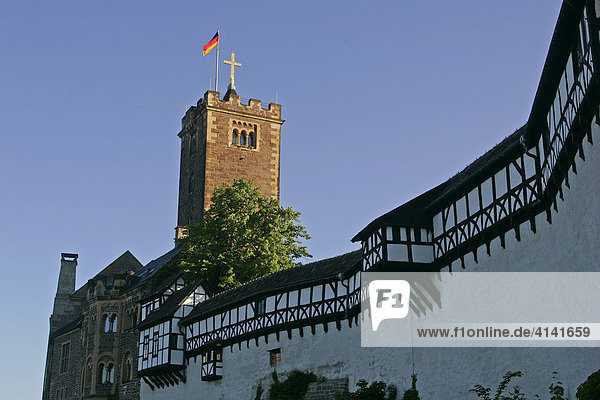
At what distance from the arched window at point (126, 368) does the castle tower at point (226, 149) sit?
432 inches

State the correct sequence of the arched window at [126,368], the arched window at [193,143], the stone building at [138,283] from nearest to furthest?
the arched window at [126,368], the stone building at [138,283], the arched window at [193,143]

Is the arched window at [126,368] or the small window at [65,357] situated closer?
the arched window at [126,368]

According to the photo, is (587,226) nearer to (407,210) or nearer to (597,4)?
(597,4)

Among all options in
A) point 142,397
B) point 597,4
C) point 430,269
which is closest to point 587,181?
point 597,4

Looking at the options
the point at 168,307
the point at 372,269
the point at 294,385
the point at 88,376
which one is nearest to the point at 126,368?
the point at 88,376

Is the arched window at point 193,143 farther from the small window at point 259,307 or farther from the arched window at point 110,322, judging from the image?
the small window at point 259,307

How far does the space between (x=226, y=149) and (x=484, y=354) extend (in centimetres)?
3978

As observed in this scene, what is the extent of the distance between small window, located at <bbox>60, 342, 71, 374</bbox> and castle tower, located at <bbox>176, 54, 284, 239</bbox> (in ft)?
40.5

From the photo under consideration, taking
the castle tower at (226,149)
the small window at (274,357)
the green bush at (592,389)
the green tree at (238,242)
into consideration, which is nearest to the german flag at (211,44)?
the castle tower at (226,149)

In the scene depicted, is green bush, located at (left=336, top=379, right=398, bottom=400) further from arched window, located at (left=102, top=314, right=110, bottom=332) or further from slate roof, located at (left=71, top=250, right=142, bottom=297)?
slate roof, located at (left=71, top=250, right=142, bottom=297)

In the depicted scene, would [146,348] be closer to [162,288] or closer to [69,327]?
[162,288]

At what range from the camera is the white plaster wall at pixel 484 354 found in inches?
719

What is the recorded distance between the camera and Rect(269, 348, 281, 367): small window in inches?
1374

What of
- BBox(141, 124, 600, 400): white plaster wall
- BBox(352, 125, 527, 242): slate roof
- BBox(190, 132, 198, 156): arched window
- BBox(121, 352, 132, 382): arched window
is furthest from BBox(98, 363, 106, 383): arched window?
BBox(352, 125, 527, 242): slate roof
